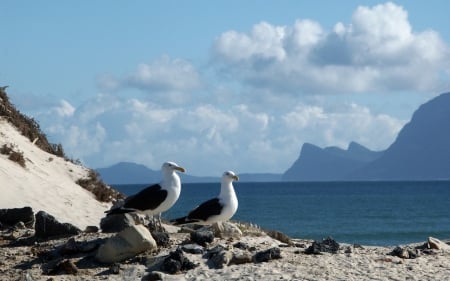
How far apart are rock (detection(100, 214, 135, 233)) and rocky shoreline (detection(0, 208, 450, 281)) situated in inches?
1.6

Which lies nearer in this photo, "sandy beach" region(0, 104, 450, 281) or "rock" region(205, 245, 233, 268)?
"sandy beach" region(0, 104, 450, 281)

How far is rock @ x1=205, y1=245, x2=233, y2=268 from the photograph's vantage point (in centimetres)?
1666

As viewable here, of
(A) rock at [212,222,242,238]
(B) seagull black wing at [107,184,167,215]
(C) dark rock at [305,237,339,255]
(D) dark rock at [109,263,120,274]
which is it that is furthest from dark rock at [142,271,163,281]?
(C) dark rock at [305,237,339,255]

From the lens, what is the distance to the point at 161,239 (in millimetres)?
17797

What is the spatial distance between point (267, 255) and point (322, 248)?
1379mm

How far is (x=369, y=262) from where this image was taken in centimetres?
1734

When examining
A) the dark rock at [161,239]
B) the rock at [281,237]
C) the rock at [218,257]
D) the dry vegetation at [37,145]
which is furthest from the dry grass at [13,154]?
the rock at [218,257]

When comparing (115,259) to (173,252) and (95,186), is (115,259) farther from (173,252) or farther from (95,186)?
(95,186)

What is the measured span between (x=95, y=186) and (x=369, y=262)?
1412 centimetres

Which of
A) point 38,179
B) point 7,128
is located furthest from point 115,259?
point 7,128

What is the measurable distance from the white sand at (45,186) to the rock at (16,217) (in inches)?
102

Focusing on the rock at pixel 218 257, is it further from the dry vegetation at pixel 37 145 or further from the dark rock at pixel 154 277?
the dry vegetation at pixel 37 145

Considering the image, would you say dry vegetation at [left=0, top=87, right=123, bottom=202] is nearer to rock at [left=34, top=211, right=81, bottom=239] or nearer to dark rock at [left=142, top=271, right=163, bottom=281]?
rock at [left=34, top=211, right=81, bottom=239]

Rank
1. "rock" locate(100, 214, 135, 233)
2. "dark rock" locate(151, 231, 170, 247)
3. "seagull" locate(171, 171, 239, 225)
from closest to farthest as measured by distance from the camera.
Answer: "dark rock" locate(151, 231, 170, 247) < "seagull" locate(171, 171, 239, 225) < "rock" locate(100, 214, 135, 233)
